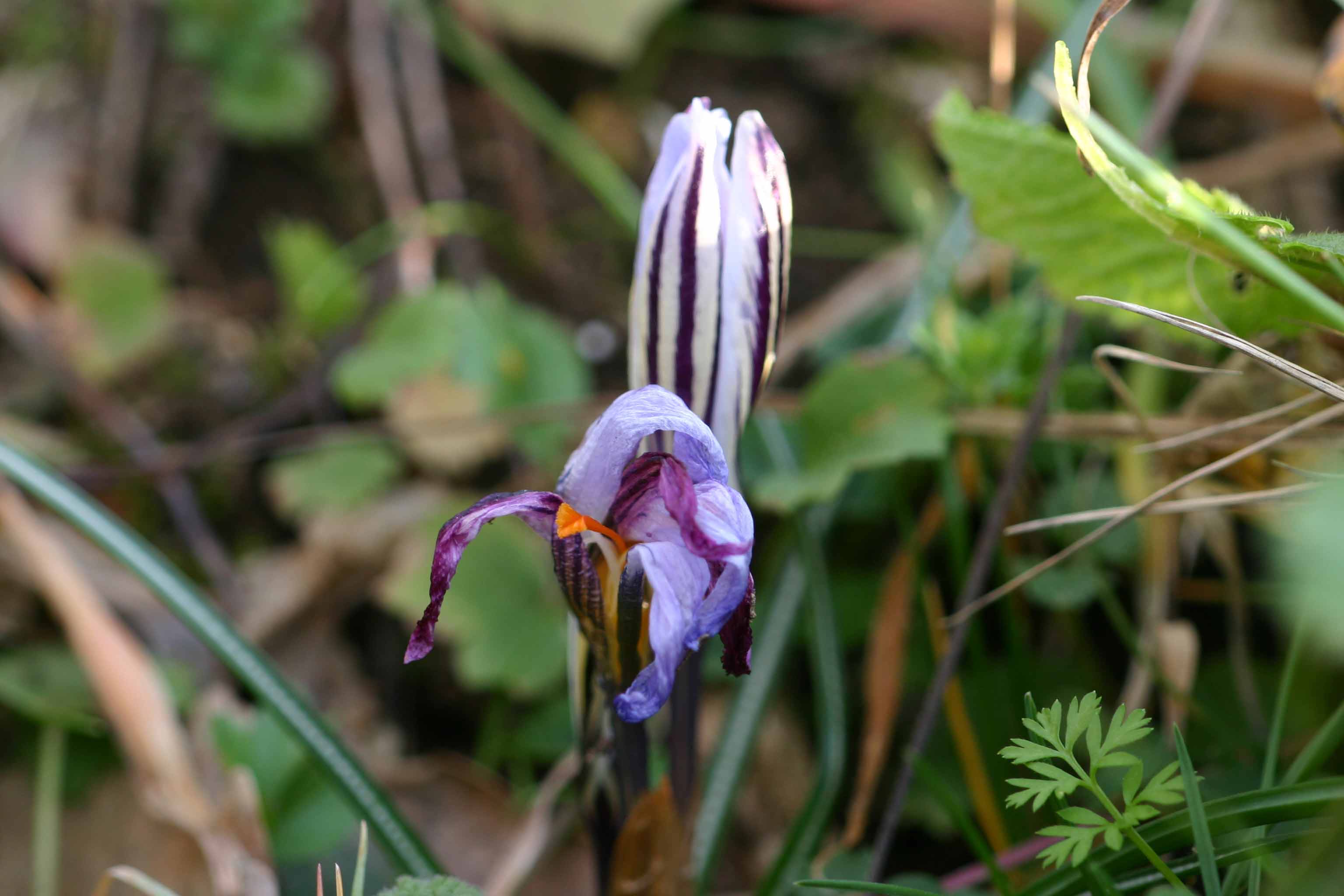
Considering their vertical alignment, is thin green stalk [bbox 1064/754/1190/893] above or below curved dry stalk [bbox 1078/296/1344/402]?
below

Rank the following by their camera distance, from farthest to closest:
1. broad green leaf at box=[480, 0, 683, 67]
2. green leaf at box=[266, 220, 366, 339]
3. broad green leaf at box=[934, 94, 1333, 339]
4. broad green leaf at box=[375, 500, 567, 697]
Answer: broad green leaf at box=[480, 0, 683, 67], green leaf at box=[266, 220, 366, 339], broad green leaf at box=[375, 500, 567, 697], broad green leaf at box=[934, 94, 1333, 339]

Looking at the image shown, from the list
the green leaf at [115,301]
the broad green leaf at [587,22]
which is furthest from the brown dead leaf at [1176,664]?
the green leaf at [115,301]

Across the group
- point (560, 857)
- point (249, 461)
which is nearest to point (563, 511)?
point (560, 857)

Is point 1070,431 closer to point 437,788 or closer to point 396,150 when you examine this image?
point 437,788

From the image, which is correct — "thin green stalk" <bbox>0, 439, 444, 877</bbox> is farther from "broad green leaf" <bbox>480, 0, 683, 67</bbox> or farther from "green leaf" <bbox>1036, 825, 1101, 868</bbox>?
"broad green leaf" <bbox>480, 0, 683, 67</bbox>

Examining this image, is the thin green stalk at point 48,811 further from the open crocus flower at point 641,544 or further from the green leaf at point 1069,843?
the green leaf at point 1069,843

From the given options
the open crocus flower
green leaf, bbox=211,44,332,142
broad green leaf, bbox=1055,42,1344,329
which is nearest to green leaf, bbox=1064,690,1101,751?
the open crocus flower

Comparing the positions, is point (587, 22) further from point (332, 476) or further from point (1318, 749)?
point (1318, 749)

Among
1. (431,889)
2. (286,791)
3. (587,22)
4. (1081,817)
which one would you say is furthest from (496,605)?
(587,22)
